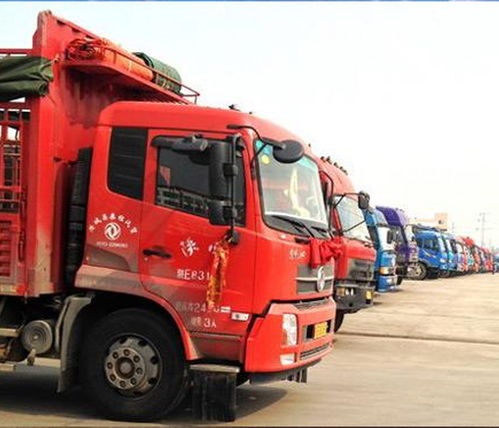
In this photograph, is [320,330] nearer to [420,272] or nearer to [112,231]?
[112,231]

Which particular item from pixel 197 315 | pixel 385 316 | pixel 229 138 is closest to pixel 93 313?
pixel 197 315

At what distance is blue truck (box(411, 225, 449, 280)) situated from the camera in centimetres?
3769

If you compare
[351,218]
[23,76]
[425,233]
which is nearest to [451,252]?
[425,233]

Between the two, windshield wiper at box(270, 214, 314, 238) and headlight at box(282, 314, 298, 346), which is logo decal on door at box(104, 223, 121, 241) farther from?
headlight at box(282, 314, 298, 346)

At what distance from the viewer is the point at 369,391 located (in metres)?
7.88

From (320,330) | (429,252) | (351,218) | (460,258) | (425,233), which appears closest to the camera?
(320,330)

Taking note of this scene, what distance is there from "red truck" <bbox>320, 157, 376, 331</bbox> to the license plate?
190 inches

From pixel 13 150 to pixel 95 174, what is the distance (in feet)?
2.65

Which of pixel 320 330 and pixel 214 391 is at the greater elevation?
pixel 320 330

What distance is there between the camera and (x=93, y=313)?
6387 millimetres

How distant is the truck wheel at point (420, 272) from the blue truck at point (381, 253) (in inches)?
804

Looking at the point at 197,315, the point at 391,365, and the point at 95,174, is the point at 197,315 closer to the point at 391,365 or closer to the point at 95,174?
the point at 95,174

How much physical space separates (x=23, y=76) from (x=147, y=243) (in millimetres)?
1899

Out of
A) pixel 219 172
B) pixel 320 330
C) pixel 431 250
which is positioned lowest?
pixel 431 250
